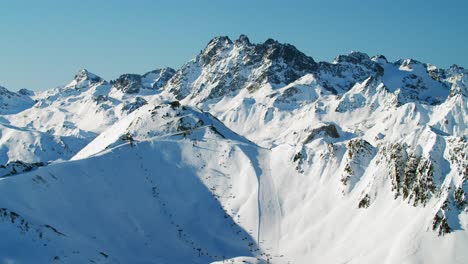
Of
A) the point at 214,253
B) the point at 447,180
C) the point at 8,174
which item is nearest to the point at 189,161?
the point at 214,253

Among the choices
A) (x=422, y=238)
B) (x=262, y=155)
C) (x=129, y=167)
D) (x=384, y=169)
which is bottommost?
(x=422, y=238)

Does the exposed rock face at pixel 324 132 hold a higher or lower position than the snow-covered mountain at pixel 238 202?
higher

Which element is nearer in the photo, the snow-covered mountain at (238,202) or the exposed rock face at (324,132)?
the snow-covered mountain at (238,202)

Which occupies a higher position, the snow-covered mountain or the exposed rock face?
the exposed rock face

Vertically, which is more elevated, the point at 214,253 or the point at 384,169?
the point at 384,169

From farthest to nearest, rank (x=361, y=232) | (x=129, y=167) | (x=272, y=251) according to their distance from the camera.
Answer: (x=129, y=167)
(x=272, y=251)
(x=361, y=232)

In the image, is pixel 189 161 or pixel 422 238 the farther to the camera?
pixel 189 161

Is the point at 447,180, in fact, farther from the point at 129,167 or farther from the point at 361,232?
the point at 129,167

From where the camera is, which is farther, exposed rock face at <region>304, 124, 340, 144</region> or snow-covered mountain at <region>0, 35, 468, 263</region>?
exposed rock face at <region>304, 124, 340, 144</region>

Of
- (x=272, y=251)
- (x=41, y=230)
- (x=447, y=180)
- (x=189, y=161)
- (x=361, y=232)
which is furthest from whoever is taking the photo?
(x=189, y=161)

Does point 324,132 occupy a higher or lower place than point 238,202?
higher

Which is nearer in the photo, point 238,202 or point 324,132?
point 238,202
